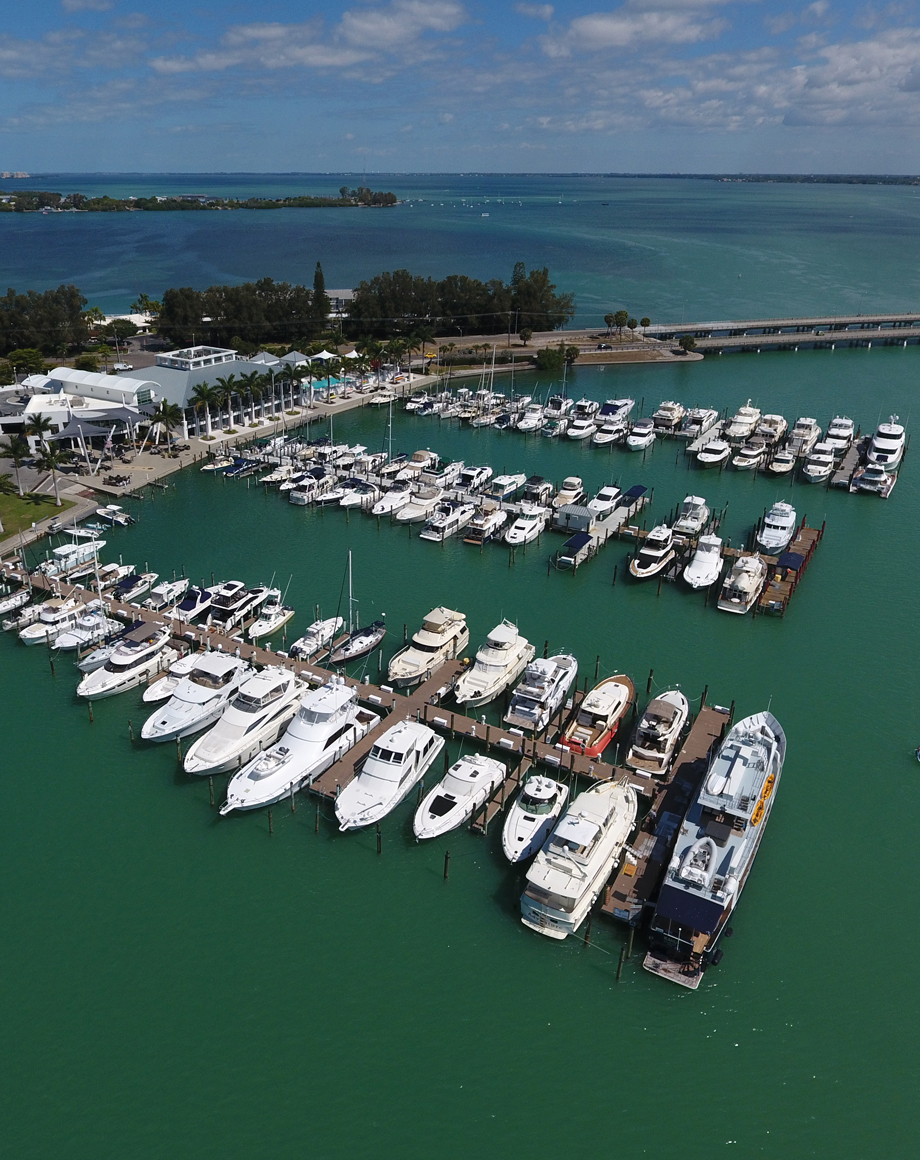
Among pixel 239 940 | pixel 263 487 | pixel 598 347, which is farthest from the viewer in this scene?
pixel 598 347

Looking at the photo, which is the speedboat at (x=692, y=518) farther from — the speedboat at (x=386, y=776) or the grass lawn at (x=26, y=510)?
the grass lawn at (x=26, y=510)

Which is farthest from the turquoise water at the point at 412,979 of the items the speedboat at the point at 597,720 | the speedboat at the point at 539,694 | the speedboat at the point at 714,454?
the speedboat at the point at 714,454

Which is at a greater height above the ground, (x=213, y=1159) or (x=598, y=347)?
(x=598, y=347)

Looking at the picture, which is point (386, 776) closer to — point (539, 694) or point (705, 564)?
point (539, 694)

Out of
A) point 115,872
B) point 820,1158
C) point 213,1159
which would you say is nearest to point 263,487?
point 115,872

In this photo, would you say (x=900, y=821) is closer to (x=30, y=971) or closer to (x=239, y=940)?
(x=239, y=940)

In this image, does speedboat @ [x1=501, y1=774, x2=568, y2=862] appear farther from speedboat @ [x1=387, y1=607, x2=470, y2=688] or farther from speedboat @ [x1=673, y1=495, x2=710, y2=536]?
speedboat @ [x1=673, y1=495, x2=710, y2=536]

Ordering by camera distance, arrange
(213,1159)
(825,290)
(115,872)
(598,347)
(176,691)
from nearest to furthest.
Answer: (213,1159) < (115,872) < (176,691) < (598,347) < (825,290)
